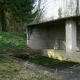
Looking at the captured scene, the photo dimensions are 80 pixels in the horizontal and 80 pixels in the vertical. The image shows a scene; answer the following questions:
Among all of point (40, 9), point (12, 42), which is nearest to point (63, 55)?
point (12, 42)

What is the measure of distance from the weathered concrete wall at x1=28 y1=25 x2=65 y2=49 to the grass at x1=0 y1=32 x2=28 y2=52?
813mm

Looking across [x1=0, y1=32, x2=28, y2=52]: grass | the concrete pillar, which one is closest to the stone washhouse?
the concrete pillar

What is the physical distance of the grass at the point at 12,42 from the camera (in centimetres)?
1330

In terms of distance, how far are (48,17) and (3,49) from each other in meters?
4.71

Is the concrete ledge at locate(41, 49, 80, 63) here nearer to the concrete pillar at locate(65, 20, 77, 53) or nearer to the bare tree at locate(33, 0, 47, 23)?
the concrete pillar at locate(65, 20, 77, 53)

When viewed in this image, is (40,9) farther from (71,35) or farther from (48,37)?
(71,35)

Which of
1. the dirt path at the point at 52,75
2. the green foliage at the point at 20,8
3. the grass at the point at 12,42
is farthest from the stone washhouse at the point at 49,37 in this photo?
the dirt path at the point at 52,75

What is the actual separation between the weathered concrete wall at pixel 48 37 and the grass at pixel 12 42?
0.81 meters

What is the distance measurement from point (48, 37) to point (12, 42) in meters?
3.72

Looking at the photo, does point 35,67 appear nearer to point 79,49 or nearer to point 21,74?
point 21,74

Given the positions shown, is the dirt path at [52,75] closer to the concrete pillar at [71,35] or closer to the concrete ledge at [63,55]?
the concrete ledge at [63,55]

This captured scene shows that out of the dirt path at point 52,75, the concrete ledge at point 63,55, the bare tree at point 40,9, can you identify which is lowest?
the dirt path at point 52,75

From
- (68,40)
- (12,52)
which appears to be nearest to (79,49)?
(68,40)

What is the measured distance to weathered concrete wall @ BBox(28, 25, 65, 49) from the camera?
1497cm
